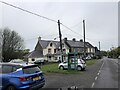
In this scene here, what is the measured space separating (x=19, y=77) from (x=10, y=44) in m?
65.8

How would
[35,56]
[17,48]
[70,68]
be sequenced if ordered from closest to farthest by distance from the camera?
[70,68], [17,48], [35,56]

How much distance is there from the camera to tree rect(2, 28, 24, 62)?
236 feet

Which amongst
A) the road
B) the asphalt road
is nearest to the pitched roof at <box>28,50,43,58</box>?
the asphalt road

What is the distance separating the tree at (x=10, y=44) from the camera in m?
71.8

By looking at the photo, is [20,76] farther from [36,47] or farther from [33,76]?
[36,47]

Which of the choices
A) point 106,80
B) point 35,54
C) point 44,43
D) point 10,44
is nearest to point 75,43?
point 44,43

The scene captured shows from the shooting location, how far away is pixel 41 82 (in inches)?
486

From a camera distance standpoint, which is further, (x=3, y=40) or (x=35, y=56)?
(x=35, y=56)

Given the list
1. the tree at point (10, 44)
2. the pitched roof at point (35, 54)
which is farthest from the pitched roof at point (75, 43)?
the tree at point (10, 44)

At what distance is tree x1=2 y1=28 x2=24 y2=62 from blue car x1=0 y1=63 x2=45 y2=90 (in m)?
60.3

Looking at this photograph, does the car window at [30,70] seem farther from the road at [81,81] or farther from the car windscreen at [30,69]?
the road at [81,81]

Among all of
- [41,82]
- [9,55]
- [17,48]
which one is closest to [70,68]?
[41,82]

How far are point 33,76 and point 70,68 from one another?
1782cm

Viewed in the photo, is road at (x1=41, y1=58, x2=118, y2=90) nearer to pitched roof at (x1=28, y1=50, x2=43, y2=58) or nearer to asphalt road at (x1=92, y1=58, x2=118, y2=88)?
asphalt road at (x1=92, y1=58, x2=118, y2=88)
